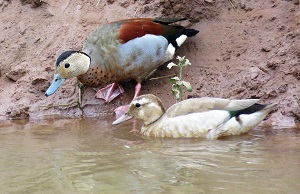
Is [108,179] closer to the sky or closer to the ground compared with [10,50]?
closer to the ground

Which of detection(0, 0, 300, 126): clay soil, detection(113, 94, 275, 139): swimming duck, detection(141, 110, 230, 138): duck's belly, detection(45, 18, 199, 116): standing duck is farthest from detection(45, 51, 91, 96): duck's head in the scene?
detection(141, 110, 230, 138): duck's belly

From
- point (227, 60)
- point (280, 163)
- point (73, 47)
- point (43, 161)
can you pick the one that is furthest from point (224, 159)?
point (73, 47)

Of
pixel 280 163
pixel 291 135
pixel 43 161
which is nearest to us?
pixel 280 163

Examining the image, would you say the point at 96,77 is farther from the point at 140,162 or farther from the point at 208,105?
the point at 140,162

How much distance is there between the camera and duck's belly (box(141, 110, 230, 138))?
20.9ft

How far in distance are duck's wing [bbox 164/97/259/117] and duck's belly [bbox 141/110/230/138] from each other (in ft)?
0.18

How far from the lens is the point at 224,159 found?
524 centimetres

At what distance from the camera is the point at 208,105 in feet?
21.2

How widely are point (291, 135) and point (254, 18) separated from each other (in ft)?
8.53

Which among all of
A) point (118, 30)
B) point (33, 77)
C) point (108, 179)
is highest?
point (118, 30)

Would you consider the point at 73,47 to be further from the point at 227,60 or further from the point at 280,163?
the point at 280,163

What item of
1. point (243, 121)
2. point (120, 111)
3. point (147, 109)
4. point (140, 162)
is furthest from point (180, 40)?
point (140, 162)

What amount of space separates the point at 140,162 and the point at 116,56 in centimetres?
285

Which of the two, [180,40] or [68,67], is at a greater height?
[180,40]
